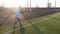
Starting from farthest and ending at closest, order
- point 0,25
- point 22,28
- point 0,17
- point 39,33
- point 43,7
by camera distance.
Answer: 1. point 43,7
2. point 0,17
3. point 0,25
4. point 22,28
5. point 39,33

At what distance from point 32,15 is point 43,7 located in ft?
3.15

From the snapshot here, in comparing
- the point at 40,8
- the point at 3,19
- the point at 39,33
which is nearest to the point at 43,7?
the point at 40,8

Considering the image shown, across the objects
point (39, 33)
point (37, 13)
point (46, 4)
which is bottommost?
point (39, 33)

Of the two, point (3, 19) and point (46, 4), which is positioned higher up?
point (46, 4)

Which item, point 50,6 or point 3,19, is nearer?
point 3,19

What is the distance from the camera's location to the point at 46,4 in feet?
31.7

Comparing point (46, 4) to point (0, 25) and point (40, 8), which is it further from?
point (0, 25)

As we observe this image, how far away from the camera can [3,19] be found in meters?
8.20

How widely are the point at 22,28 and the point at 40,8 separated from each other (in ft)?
10.7

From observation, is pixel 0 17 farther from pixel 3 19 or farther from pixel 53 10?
pixel 53 10

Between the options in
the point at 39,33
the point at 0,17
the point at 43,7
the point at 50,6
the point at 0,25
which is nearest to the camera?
the point at 39,33

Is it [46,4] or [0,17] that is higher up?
[46,4]

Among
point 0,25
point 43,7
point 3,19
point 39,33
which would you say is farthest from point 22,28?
point 43,7

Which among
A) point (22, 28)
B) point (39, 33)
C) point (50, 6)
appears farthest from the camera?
point (50, 6)
